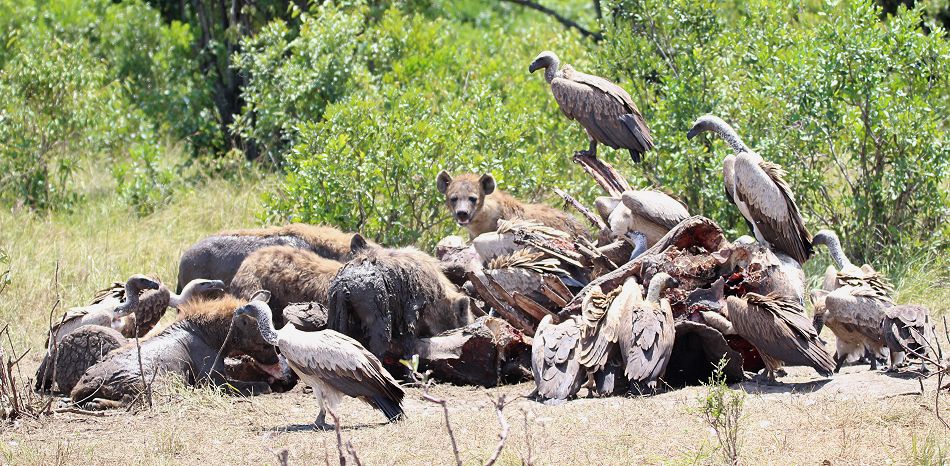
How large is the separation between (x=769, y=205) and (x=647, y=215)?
2.81ft

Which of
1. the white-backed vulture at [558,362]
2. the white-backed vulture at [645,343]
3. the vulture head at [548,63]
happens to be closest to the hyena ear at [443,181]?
the vulture head at [548,63]

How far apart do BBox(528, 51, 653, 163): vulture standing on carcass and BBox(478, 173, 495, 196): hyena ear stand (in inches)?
32.1

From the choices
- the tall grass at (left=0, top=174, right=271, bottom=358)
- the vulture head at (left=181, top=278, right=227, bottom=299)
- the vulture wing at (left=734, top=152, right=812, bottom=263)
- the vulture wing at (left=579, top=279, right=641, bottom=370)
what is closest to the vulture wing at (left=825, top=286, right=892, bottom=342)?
the vulture wing at (left=734, top=152, right=812, bottom=263)

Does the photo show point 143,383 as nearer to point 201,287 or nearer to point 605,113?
point 201,287

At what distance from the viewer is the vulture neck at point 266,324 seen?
23.7ft

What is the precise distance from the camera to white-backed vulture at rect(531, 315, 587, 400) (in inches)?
286

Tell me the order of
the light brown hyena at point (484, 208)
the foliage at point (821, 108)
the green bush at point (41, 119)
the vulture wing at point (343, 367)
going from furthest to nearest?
1. the green bush at point (41, 119)
2. the foliage at point (821, 108)
3. the light brown hyena at point (484, 208)
4. the vulture wing at point (343, 367)

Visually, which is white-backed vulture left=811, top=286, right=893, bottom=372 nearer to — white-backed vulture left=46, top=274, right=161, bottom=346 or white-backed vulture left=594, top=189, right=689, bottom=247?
white-backed vulture left=594, top=189, right=689, bottom=247

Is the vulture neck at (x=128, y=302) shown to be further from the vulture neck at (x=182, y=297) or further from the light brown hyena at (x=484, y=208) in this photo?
the light brown hyena at (x=484, y=208)

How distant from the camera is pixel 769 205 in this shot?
28.0 feet

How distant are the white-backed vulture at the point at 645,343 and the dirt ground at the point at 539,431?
0.49 ft

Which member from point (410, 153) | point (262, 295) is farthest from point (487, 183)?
point (262, 295)

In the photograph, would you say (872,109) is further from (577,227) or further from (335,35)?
(335,35)

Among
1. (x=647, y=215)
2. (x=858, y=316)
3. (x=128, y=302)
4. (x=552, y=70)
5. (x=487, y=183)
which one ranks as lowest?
(x=128, y=302)
